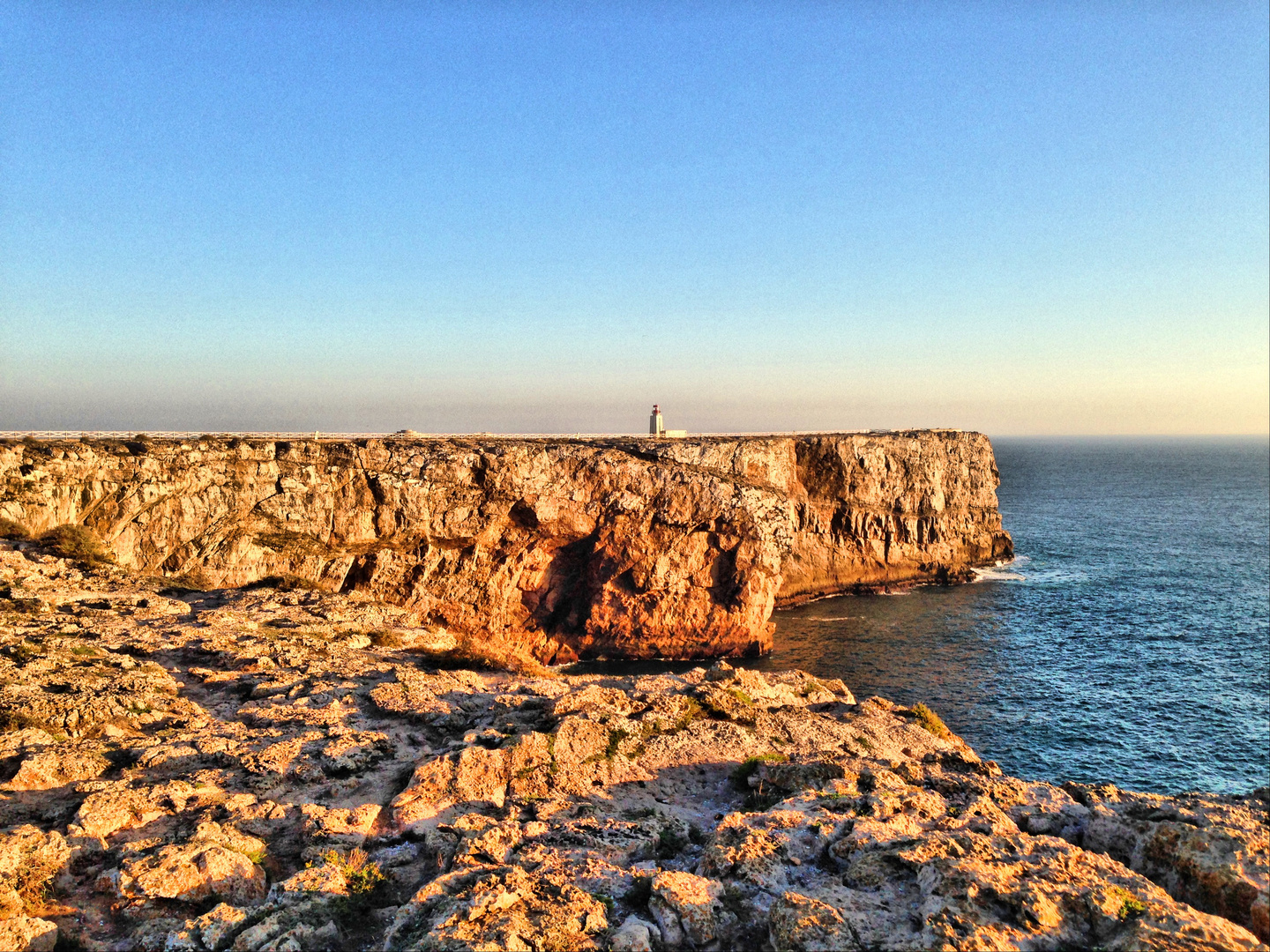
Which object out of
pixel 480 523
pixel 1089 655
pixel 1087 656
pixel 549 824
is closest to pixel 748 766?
pixel 549 824

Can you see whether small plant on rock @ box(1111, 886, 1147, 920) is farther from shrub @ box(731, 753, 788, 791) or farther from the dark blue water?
the dark blue water

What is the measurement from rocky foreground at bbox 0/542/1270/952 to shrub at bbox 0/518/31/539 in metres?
15.5

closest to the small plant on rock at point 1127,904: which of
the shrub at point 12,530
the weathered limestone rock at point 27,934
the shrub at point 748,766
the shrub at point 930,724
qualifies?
the shrub at point 748,766

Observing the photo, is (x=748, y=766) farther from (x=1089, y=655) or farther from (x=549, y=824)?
(x=1089, y=655)

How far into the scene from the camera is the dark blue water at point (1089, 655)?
105 feet

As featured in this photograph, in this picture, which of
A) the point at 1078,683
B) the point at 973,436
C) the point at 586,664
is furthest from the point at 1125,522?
the point at 586,664

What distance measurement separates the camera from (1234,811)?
9.02 meters

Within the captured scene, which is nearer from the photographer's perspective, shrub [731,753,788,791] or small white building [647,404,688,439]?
shrub [731,753,788,791]

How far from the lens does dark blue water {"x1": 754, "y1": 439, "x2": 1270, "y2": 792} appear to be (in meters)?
32.0

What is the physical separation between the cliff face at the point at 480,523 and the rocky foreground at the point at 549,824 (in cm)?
1816

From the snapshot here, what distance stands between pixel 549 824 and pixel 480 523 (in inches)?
1350

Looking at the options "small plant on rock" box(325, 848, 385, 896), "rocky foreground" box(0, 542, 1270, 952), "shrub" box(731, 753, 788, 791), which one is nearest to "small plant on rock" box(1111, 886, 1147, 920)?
"rocky foreground" box(0, 542, 1270, 952)

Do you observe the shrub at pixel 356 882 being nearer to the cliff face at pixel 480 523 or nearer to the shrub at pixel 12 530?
the cliff face at pixel 480 523

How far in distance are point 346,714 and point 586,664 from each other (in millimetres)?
29798
